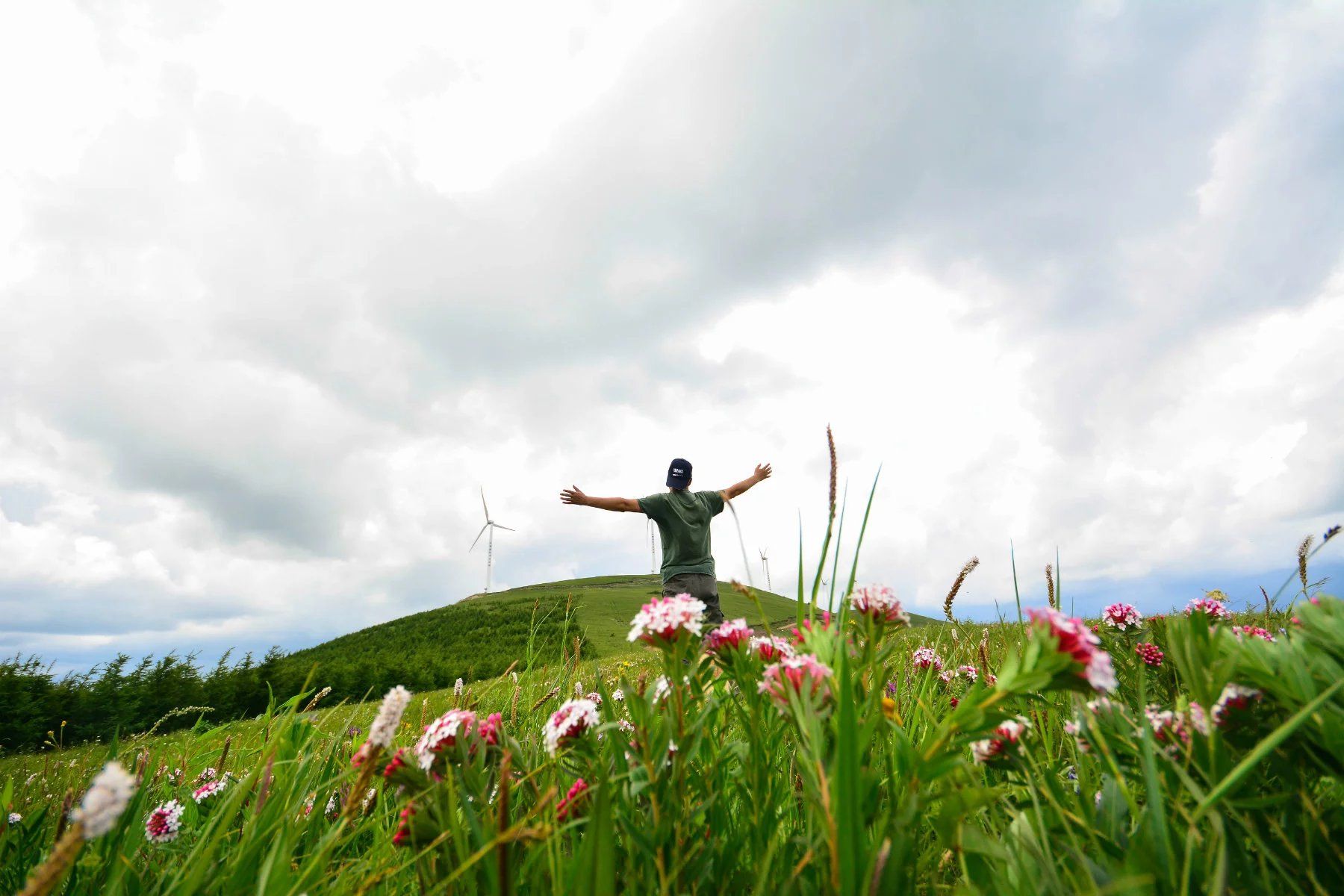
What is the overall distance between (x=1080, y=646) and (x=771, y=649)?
2.92 feet

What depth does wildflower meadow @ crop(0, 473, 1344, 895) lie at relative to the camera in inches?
39.1

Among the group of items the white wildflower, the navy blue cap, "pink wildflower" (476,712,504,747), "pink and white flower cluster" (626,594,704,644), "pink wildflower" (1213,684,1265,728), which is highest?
the navy blue cap

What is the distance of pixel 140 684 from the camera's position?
65.3 ft

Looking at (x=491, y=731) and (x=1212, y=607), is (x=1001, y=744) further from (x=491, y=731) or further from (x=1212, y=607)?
(x=1212, y=607)

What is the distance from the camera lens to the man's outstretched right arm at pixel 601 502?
10.7m

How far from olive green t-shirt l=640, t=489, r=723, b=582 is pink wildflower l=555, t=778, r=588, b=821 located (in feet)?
29.5

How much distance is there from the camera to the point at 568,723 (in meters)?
1.58

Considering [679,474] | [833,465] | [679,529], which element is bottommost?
[833,465]

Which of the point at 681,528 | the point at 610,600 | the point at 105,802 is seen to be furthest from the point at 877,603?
the point at 610,600

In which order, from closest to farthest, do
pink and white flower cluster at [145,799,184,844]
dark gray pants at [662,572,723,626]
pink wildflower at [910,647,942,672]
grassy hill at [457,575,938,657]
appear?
1. pink and white flower cluster at [145,799,184,844]
2. pink wildflower at [910,647,942,672]
3. dark gray pants at [662,572,723,626]
4. grassy hill at [457,575,938,657]

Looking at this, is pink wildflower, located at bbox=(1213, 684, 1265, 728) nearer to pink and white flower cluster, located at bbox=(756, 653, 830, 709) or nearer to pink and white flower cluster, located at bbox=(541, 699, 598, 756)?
pink and white flower cluster, located at bbox=(756, 653, 830, 709)

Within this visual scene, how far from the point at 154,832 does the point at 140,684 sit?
23561 millimetres

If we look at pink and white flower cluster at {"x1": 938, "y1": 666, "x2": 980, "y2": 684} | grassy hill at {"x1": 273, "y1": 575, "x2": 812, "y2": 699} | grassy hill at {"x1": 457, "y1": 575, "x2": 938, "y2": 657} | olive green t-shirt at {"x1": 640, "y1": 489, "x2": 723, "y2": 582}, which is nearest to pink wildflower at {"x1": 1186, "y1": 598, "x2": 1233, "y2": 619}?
pink and white flower cluster at {"x1": 938, "y1": 666, "x2": 980, "y2": 684}

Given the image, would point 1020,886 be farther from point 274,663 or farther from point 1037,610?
point 274,663
